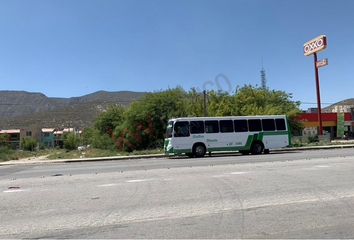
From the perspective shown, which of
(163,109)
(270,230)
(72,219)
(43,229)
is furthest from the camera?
(163,109)

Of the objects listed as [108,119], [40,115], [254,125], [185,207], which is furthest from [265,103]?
[40,115]

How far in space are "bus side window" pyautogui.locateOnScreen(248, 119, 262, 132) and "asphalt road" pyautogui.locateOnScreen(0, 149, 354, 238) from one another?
1867cm

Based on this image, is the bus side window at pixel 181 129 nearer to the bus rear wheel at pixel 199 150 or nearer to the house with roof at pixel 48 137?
the bus rear wheel at pixel 199 150

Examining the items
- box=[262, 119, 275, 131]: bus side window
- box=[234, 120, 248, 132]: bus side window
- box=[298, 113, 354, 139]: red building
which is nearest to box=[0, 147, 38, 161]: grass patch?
box=[234, 120, 248, 132]: bus side window

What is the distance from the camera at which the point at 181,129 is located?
1325 inches

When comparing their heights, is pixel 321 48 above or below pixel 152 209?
above

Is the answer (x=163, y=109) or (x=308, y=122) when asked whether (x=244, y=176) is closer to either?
(x=163, y=109)

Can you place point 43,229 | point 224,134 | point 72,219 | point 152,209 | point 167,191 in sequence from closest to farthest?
point 43,229 → point 72,219 → point 152,209 → point 167,191 → point 224,134

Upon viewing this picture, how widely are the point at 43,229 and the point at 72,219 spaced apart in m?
0.88

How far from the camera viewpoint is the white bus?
33.7 m

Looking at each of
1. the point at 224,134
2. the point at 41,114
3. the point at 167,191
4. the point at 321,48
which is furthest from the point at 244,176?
the point at 41,114

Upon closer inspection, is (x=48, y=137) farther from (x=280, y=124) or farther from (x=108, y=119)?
(x=280, y=124)

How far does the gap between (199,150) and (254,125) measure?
4613 mm

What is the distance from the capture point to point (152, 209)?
10.4 metres
